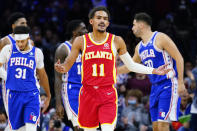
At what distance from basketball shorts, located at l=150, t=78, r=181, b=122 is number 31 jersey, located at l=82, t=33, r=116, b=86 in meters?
1.59

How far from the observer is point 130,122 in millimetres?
10898

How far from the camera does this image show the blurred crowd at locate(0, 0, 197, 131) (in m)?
12.2

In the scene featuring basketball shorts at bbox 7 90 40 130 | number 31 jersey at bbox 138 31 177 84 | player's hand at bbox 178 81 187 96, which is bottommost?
basketball shorts at bbox 7 90 40 130

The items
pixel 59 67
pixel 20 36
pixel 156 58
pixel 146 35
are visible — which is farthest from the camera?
pixel 146 35

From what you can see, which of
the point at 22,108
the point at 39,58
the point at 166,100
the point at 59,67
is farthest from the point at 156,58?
the point at 22,108

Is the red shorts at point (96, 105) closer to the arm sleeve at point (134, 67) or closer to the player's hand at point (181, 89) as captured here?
the arm sleeve at point (134, 67)

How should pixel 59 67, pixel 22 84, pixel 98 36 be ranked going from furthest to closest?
pixel 22 84
pixel 98 36
pixel 59 67

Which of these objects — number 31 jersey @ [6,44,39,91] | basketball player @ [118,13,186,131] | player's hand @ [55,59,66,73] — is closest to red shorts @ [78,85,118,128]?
player's hand @ [55,59,66,73]

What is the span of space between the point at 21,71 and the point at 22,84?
0.22m

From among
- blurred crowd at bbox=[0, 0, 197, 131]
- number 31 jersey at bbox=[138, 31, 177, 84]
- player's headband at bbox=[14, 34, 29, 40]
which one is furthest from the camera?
blurred crowd at bbox=[0, 0, 197, 131]

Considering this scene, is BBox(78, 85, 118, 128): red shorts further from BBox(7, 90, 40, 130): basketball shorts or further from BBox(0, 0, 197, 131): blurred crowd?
BBox(0, 0, 197, 131): blurred crowd

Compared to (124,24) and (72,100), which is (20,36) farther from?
(124,24)

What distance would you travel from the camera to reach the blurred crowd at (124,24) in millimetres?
12211

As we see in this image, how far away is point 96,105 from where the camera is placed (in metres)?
6.66
